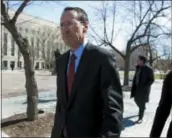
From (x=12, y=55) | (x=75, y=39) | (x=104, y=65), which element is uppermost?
(x=75, y=39)

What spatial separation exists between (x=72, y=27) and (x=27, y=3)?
6.38 m

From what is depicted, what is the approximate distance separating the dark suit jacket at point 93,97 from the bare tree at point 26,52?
5.91 m

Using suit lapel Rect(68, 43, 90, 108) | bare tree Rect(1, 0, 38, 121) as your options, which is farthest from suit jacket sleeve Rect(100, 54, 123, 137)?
bare tree Rect(1, 0, 38, 121)

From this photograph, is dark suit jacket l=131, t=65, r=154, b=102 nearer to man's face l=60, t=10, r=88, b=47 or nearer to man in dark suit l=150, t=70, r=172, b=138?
man in dark suit l=150, t=70, r=172, b=138

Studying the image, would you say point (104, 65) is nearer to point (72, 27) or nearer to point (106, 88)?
point (106, 88)

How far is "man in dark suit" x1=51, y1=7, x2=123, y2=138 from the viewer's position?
2248 millimetres

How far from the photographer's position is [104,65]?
90.4 inches

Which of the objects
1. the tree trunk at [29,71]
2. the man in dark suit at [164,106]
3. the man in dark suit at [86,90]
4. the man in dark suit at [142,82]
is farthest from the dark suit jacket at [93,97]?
the man in dark suit at [142,82]

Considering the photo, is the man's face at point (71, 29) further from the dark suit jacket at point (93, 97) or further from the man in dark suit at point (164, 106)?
the man in dark suit at point (164, 106)

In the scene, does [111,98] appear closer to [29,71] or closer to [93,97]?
[93,97]

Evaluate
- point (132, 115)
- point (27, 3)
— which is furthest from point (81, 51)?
point (132, 115)

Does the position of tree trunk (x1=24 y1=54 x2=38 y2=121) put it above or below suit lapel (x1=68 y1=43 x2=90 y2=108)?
below

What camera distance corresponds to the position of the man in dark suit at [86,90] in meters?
2.25

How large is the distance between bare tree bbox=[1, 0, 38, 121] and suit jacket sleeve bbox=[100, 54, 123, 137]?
6047 mm
